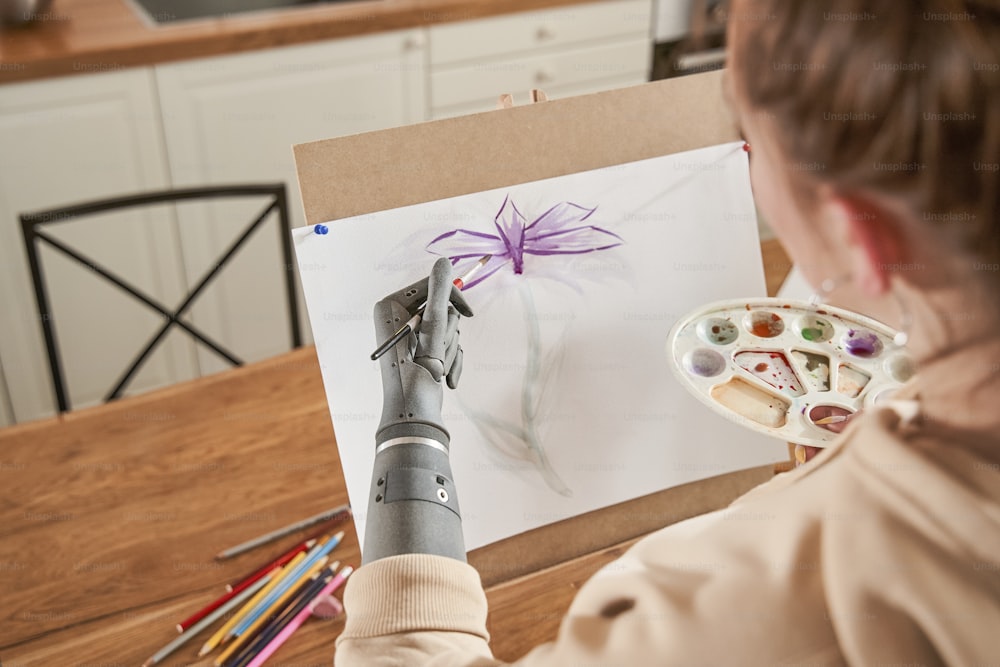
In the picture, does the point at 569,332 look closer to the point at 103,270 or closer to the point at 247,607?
the point at 247,607

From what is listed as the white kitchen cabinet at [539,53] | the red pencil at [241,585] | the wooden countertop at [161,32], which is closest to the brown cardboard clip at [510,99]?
the red pencil at [241,585]

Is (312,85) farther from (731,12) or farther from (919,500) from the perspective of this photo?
(919,500)

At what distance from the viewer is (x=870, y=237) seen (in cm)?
49

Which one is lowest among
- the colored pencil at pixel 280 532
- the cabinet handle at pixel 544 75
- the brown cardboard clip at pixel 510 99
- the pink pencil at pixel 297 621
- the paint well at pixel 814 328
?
the pink pencil at pixel 297 621

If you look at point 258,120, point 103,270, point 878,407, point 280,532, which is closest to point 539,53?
point 258,120

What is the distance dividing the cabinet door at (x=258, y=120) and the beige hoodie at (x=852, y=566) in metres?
1.78

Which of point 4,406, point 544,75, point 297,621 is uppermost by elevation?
point 544,75

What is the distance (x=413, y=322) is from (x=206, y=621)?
13.3 inches

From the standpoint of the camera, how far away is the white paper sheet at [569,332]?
87cm

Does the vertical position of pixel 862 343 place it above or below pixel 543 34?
below

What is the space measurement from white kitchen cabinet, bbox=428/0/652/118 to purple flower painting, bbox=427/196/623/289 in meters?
1.43

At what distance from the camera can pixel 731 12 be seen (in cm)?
52

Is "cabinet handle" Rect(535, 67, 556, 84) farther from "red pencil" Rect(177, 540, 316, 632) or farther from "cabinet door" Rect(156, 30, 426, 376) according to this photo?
"red pencil" Rect(177, 540, 316, 632)

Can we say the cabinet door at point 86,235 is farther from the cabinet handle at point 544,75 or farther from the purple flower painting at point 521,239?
the purple flower painting at point 521,239
